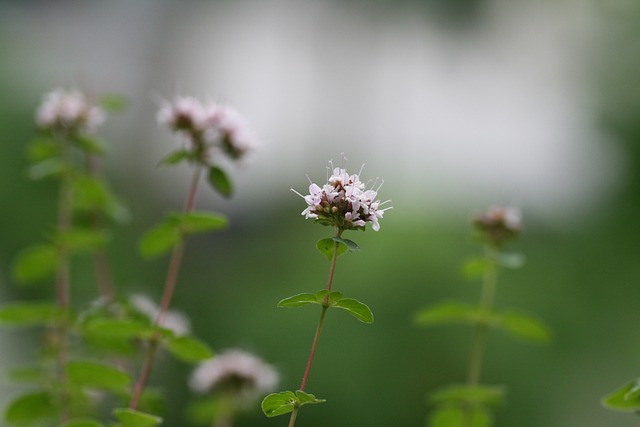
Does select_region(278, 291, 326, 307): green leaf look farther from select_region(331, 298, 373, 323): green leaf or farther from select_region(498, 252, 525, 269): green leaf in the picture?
Result: select_region(498, 252, 525, 269): green leaf

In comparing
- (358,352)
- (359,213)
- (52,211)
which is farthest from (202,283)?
(359,213)

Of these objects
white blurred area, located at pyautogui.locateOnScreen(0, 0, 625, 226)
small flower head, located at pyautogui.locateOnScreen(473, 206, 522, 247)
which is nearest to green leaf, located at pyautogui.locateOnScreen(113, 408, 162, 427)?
small flower head, located at pyautogui.locateOnScreen(473, 206, 522, 247)

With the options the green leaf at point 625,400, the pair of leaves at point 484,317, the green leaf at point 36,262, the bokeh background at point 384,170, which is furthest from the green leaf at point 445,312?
the bokeh background at point 384,170

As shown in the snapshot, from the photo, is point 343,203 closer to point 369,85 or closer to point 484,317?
point 484,317

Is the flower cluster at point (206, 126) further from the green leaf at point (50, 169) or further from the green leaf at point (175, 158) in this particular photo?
the green leaf at point (50, 169)

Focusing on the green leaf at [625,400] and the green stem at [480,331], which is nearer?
the green leaf at [625,400]

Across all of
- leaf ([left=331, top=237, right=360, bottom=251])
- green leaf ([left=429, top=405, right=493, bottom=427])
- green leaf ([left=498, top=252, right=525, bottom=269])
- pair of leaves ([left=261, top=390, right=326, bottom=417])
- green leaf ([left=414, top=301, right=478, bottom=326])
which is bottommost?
pair of leaves ([left=261, top=390, right=326, bottom=417])

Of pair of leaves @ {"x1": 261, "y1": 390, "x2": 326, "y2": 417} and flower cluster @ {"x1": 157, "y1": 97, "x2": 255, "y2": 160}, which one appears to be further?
flower cluster @ {"x1": 157, "y1": 97, "x2": 255, "y2": 160}

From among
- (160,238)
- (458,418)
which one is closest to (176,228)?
(160,238)
